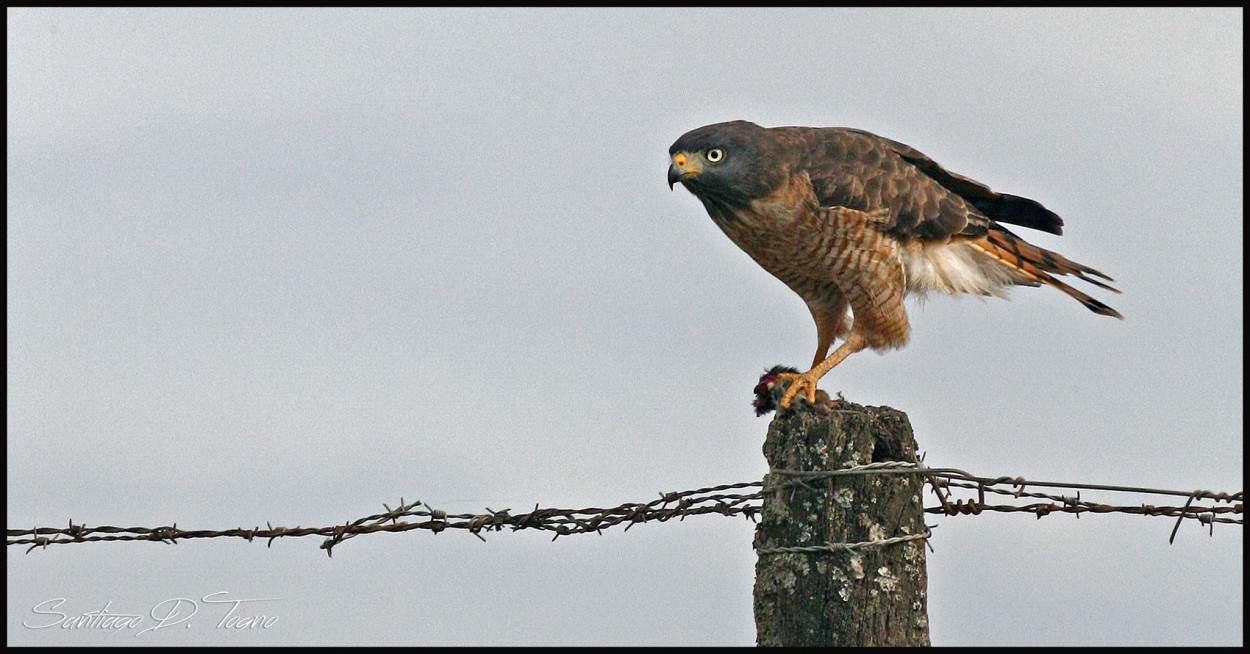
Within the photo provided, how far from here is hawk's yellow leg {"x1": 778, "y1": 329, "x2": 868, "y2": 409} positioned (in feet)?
14.2

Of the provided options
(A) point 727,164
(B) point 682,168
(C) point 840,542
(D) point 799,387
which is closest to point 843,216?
(A) point 727,164

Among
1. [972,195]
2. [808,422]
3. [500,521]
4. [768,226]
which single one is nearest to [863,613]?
[808,422]

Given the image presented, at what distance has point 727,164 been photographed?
5.52 meters

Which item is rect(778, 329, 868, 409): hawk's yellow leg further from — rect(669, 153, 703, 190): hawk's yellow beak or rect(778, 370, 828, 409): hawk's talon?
rect(669, 153, 703, 190): hawk's yellow beak

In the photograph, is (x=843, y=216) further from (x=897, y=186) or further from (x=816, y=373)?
(x=816, y=373)

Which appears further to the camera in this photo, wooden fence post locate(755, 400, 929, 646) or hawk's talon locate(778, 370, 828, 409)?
hawk's talon locate(778, 370, 828, 409)

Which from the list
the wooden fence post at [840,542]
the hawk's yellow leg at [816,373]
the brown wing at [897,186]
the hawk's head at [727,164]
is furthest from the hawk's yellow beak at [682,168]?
the wooden fence post at [840,542]

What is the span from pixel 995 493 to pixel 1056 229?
3.13 m

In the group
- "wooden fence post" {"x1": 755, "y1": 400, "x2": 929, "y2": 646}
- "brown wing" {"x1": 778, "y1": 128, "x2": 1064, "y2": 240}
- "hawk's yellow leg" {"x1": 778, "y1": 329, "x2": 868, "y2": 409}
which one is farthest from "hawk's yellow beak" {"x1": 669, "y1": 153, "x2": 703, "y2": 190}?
"wooden fence post" {"x1": 755, "y1": 400, "x2": 929, "y2": 646}

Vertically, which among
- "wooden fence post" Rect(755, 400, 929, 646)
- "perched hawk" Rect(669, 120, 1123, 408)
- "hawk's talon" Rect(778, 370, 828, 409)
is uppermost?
"perched hawk" Rect(669, 120, 1123, 408)

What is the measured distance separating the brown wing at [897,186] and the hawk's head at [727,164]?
224mm

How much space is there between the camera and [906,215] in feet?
19.1

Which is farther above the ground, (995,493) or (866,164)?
(866,164)

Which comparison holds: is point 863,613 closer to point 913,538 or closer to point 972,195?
point 913,538
